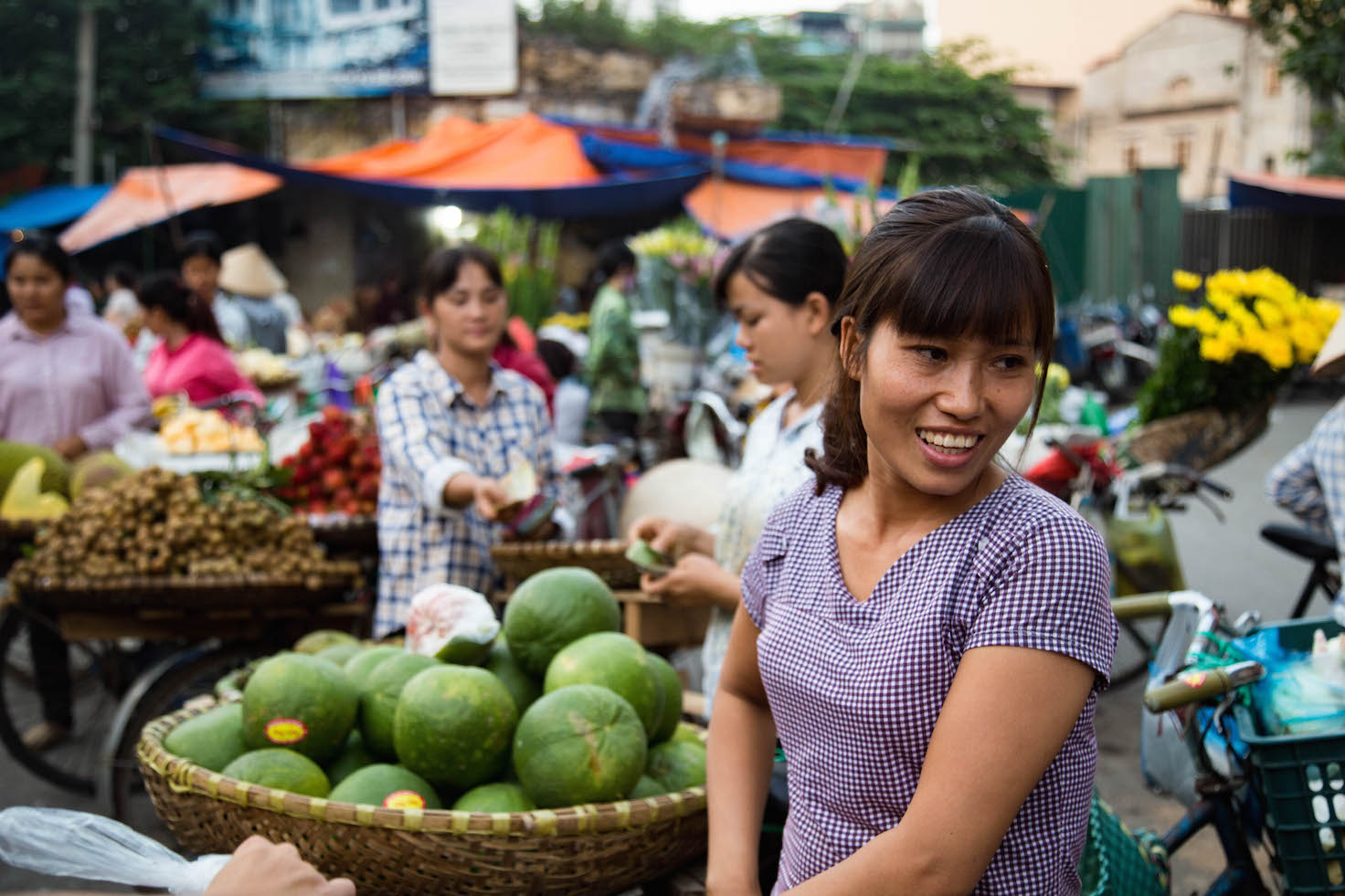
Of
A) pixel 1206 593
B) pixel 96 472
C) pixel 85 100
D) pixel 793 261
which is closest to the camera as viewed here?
pixel 793 261

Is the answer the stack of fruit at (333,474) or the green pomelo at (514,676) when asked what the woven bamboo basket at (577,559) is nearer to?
the green pomelo at (514,676)

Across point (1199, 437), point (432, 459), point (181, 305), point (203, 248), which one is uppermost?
point (203, 248)

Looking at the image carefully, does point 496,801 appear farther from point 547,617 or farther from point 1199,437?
point 1199,437

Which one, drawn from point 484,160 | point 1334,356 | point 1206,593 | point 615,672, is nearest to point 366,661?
point 615,672

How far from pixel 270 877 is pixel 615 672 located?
36.0 inches

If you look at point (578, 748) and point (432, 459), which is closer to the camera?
point (578, 748)

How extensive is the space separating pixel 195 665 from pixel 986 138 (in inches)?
903

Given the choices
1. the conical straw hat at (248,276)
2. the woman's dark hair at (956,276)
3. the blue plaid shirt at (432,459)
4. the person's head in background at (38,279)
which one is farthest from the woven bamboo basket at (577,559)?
the conical straw hat at (248,276)

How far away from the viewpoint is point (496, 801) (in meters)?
2.01

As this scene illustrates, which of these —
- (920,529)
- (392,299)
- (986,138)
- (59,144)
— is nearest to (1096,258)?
(986,138)

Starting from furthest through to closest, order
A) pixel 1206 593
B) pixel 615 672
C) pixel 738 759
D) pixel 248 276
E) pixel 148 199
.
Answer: pixel 148 199 → pixel 248 276 → pixel 1206 593 → pixel 615 672 → pixel 738 759

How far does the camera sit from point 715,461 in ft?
17.6

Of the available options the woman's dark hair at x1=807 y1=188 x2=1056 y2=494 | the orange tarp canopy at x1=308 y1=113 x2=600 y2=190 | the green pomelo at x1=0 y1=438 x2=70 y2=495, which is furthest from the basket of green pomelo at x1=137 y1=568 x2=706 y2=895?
the orange tarp canopy at x1=308 y1=113 x2=600 y2=190

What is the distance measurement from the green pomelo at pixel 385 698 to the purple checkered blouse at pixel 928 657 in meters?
0.99
